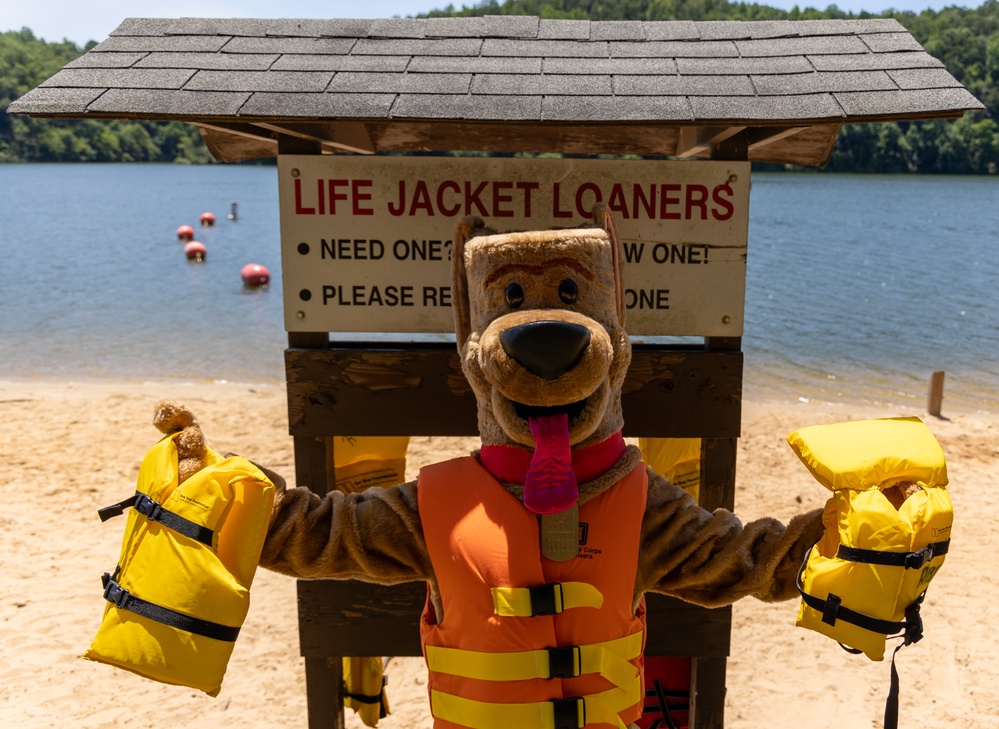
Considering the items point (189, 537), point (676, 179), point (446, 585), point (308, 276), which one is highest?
point (676, 179)

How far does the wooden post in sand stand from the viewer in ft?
37.6

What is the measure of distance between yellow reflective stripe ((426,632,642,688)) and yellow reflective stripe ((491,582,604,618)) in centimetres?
12

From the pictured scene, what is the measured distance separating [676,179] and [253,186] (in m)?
71.1

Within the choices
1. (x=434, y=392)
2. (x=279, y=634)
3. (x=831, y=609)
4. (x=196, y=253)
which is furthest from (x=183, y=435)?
(x=196, y=253)

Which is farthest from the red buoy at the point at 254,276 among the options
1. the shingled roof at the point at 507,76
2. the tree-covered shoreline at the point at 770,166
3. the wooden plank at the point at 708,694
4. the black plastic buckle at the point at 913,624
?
the tree-covered shoreline at the point at 770,166

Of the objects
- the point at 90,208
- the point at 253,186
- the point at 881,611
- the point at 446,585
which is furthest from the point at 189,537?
the point at 253,186

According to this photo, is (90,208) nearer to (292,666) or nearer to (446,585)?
(292,666)

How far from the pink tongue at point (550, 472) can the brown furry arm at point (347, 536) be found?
22.3 inches

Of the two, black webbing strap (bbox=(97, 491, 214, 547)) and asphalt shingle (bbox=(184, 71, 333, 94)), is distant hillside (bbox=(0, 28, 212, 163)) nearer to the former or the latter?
asphalt shingle (bbox=(184, 71, 333, 94))

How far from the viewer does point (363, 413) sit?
A: 130 inches

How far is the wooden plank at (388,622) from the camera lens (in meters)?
3.44

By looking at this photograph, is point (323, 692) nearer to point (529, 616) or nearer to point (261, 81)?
point (529, 616)

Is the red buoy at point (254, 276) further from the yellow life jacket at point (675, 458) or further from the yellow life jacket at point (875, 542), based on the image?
the yellow life jacket at point (875, 542)

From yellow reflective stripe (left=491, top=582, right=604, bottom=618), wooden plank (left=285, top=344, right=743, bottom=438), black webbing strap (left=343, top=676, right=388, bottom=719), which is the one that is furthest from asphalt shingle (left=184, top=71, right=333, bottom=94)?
black webbing strap (left=343, top=676, right=388, bottom=719)
